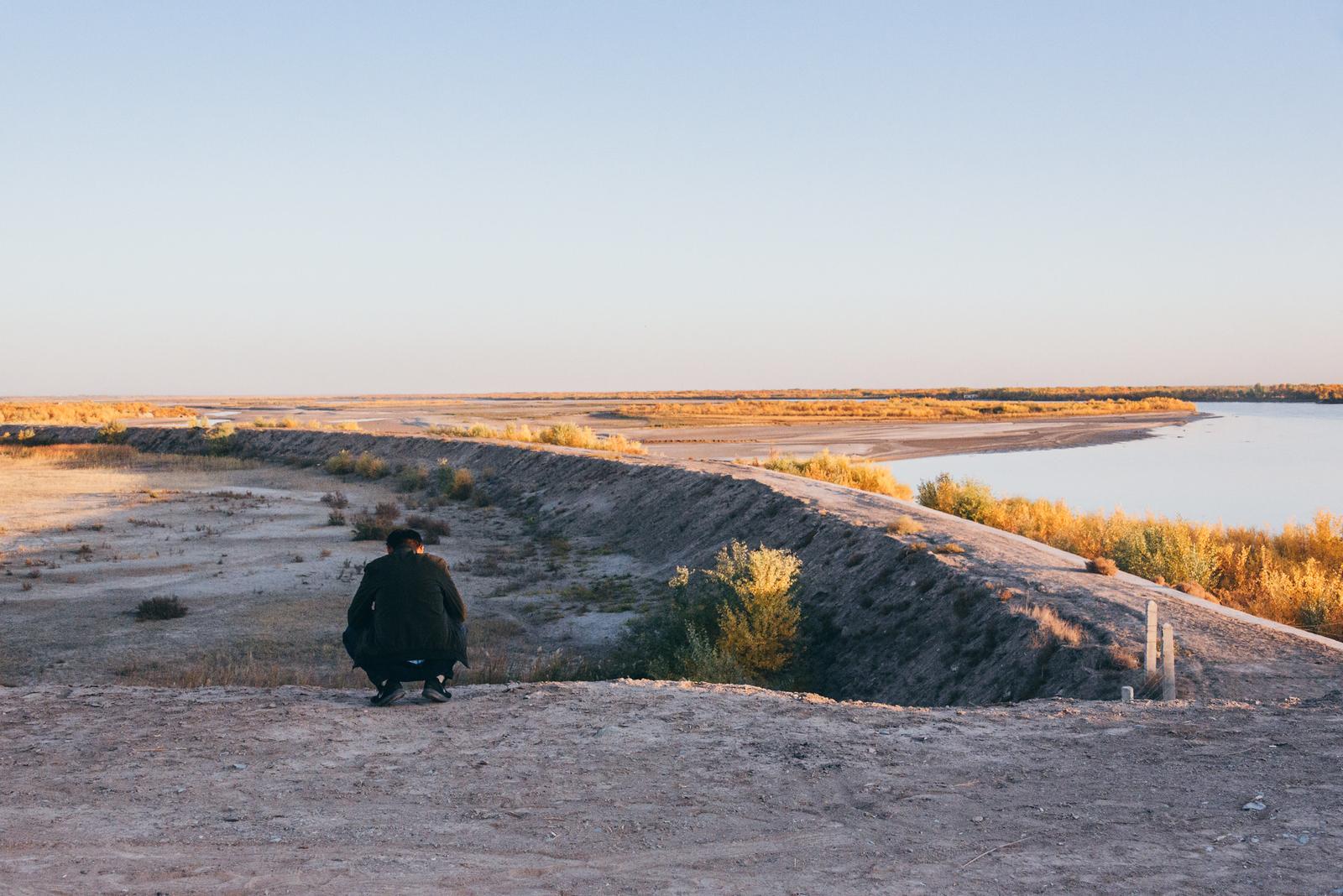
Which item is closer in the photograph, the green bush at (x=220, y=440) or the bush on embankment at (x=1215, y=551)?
the bush on embankment at (x=1215, y=551)

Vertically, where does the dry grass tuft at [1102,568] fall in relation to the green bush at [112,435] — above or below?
below

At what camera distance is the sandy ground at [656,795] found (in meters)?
4.93

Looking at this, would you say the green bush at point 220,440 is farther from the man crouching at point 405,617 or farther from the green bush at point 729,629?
the man crouching at point 405,617

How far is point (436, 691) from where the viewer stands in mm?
8516

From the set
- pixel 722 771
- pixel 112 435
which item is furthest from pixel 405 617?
pixel 112 435

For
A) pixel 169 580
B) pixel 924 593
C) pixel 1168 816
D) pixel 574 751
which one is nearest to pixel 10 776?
pixel 574 751

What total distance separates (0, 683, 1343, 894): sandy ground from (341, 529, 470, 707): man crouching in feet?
1.40

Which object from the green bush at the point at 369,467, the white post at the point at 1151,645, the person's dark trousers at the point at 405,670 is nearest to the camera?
the person's dark trousers at the point at 405,670

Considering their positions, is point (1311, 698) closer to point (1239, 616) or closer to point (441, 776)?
point (1239, 616)

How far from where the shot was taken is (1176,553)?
15234 mm

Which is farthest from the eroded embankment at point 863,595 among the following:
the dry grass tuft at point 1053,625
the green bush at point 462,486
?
the green bush at point 462,486

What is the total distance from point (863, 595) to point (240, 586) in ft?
35.9

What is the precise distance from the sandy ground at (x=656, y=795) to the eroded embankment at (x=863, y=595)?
1.82 meters

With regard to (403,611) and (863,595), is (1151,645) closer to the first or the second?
(863,595)
